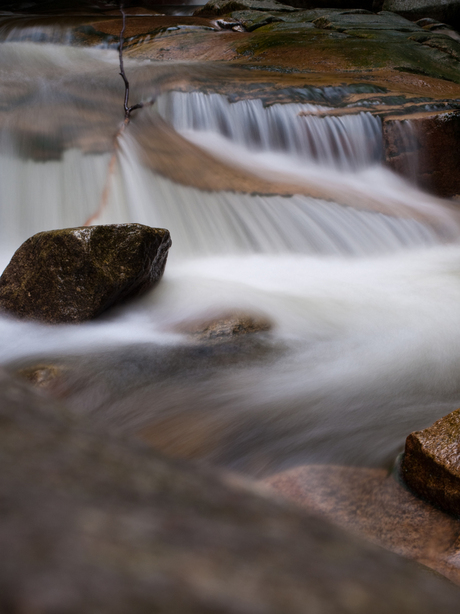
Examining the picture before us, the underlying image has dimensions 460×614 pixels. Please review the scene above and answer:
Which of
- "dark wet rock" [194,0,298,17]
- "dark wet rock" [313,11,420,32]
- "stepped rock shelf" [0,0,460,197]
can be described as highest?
"dark wet rock" [194,0,298,17]

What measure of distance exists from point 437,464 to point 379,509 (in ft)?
0.88

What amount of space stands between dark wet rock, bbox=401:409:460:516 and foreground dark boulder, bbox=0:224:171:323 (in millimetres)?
2287

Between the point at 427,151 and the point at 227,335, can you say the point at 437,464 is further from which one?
the point at 427,151

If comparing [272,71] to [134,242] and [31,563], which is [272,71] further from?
[31,563]

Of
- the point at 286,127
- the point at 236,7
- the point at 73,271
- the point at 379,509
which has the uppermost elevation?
the point at 236,7

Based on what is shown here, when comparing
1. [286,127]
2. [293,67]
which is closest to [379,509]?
[286,127]

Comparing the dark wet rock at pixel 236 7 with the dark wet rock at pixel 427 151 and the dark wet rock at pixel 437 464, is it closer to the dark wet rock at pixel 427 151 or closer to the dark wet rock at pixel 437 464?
the dark wet rock at pixel 427 151

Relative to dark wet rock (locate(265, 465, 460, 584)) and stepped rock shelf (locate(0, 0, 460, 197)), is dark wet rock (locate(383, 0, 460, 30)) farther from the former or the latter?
dark wet rock (locate(265, 465, 460, 584))

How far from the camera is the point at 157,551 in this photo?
0.56 meters

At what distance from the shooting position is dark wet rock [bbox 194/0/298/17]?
48.2 feet

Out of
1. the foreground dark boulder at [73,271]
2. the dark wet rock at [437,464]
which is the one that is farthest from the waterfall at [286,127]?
the dark wet rock at [437,464]

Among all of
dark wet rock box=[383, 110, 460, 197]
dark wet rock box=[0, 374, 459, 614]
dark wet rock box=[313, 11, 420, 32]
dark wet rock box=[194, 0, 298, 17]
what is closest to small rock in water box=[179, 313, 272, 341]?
dark wet rock box=[0, 374, 459, 614]

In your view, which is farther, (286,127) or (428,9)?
(428,9)

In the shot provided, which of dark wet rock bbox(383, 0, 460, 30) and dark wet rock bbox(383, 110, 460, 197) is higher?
dark wet rock bbox(383, 0, 460, 30)
